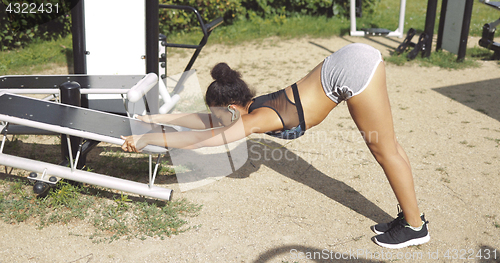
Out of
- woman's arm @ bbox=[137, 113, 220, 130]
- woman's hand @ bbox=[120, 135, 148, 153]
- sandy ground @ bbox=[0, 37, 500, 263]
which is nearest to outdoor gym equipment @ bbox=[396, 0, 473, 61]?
sandy ground @ bbox=[0, 37, 500, 263]

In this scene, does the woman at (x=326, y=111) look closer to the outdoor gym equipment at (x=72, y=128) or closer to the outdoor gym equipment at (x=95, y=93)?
the outdoor gym equipment at (x=72, y=128)

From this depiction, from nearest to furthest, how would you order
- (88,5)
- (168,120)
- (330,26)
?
(168,120) < (88,5) < (330,26)

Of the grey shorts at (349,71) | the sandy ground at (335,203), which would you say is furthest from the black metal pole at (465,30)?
the grey shorts at (349,71)

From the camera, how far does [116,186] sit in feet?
9.77

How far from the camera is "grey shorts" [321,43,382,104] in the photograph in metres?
2.57

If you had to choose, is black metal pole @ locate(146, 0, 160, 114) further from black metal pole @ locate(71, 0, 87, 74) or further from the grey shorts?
the grey shorts

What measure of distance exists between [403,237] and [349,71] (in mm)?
1143

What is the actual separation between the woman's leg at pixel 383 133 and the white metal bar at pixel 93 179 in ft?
4.45

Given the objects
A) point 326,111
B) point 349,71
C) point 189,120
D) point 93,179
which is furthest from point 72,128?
point 349,71

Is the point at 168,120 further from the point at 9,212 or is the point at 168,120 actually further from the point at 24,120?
the point at 9,212

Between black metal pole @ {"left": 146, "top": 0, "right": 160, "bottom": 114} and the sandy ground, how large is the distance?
1075mm

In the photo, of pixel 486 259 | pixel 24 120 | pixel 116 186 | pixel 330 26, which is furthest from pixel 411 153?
pixel 330 26

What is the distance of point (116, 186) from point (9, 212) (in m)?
0.82

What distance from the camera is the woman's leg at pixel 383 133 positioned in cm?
260
